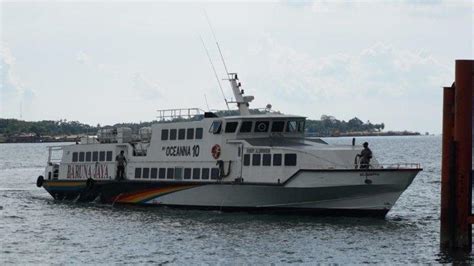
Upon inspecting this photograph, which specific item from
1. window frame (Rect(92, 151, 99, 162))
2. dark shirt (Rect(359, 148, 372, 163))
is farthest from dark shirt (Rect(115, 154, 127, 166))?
dark shirt (Rect(359, 148, 372, 163))

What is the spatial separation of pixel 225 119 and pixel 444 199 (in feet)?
49.1

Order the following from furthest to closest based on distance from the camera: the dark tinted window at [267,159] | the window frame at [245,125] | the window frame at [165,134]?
the window frame at [165,134] < the window frame at [245,125] < the dark tinted window at [267,159]

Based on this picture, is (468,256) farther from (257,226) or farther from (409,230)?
(257,226)

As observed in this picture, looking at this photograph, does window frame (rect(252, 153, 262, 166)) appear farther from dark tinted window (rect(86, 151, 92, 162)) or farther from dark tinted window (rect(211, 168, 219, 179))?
dark tinted window (rect(86, 151, 92, 162))

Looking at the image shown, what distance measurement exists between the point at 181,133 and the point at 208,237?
967 centimetres

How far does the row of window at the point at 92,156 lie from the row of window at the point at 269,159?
10.8m

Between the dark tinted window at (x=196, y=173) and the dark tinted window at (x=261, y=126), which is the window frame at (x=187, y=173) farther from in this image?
the dark tinted window at (x=261, y=126)

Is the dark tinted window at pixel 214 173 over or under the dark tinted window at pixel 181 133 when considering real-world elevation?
under

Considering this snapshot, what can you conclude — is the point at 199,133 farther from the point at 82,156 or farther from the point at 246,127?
the point at 82,156

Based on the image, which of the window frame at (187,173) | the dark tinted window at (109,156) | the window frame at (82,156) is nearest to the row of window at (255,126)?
the window frame at (187,173)

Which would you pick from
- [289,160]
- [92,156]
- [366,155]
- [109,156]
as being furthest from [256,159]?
[92,156]

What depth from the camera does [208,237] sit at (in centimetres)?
3384

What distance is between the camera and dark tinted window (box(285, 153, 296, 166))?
37.5m

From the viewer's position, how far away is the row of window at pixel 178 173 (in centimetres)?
4045
